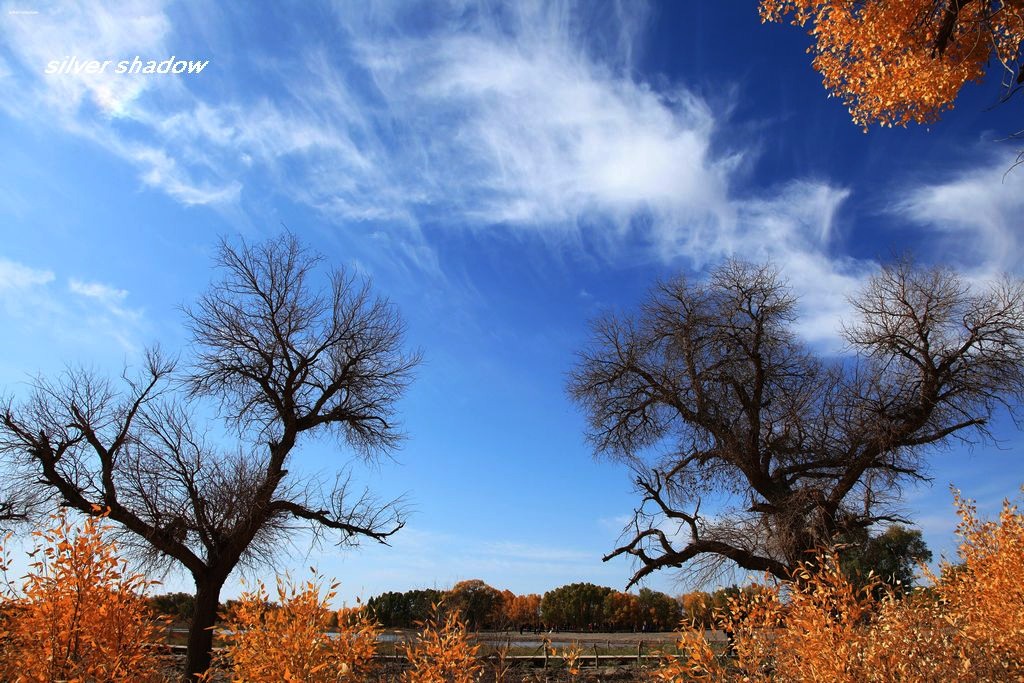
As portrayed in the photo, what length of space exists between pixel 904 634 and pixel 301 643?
4.39 meters

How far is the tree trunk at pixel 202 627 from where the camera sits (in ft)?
44.1

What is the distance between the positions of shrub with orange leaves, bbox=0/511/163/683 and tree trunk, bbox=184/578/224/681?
8856 millimetres


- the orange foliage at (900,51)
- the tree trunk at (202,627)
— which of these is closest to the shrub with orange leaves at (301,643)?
the orange foliage at (900,51)

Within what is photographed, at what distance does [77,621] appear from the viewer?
471cm

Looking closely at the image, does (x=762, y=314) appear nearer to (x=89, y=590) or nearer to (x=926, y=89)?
(x=926, y=89)

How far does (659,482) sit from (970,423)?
7.24 meters

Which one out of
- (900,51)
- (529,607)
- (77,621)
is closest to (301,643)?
(77,621)

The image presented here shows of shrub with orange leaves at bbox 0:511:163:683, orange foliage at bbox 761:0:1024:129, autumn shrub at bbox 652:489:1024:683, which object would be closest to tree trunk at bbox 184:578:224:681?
shrub with orange leaves at bbox 0:511:163:683

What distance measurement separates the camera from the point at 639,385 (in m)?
17.7

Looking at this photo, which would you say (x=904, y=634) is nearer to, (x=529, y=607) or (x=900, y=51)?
(x=900, y=51)

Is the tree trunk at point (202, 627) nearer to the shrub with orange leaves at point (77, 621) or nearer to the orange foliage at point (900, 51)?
the shrub with orange leaves at point (77, 621)

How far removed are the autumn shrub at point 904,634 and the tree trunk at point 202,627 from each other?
36.5ft

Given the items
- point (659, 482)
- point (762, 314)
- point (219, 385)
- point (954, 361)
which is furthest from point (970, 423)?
point (219, 385)

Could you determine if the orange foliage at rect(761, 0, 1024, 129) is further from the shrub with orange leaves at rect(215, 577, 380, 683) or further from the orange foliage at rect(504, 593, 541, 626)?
the orange foliage at rect(504, 593, 541, 626)
